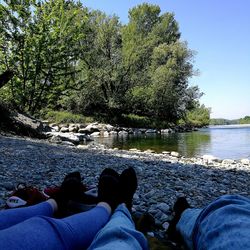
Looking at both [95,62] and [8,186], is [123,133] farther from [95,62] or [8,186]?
[8,186]

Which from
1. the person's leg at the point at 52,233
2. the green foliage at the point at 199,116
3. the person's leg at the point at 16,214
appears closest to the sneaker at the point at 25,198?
the person's leg at the point at 16,214

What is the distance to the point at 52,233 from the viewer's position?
142 cm

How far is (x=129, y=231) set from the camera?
1.49 m

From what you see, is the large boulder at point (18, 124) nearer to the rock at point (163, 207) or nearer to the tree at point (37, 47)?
the tree at point (37, 47)

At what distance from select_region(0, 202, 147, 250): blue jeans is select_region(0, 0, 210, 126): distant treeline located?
1795 cm

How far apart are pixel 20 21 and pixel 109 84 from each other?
652 inches

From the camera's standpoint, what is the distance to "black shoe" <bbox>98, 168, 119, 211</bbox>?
2.38 m

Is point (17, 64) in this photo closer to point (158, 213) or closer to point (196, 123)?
point (158, 213)

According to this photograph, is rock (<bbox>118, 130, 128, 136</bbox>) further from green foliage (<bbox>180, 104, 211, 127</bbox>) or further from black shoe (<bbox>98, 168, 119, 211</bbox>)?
black shoe (<bbox>98, 168, 119, 211</bbox>)

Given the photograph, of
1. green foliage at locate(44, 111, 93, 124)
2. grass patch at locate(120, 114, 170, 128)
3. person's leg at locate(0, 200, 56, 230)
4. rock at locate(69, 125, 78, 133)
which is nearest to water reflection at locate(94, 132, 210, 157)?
rock at locate(69, 125, 78, 133)

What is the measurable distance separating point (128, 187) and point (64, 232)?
135cm

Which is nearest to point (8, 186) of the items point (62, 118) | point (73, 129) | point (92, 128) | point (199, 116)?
point (73, 129)

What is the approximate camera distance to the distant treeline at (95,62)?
61.4 ft

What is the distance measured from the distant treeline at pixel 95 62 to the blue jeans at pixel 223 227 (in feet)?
60.0
